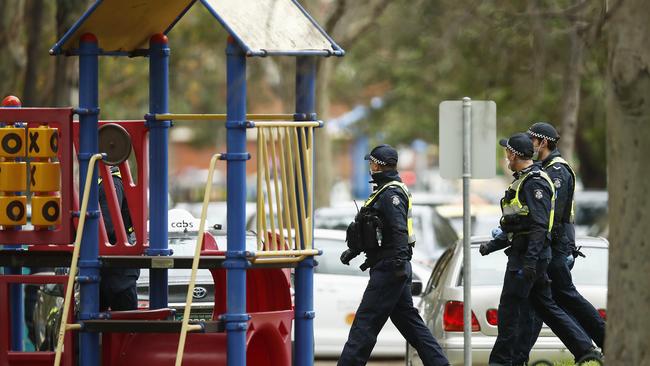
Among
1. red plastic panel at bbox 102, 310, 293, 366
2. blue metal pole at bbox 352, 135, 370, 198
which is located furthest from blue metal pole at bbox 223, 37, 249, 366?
blue metal pole at bbox 352, 135, 370, 198

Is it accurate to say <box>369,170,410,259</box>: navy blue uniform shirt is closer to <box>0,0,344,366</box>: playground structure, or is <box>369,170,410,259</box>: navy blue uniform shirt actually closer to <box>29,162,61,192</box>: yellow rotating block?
<box>0,0,344,366</box>: playground structure

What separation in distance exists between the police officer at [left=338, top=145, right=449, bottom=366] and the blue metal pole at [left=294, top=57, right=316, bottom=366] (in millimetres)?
1091

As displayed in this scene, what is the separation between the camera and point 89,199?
948 centimetres

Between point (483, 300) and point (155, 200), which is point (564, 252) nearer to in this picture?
point (483, 300)

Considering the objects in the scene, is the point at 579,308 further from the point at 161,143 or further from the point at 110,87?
the point at 110,87

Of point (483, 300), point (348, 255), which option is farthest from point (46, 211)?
point (483, 300)

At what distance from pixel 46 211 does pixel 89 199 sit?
359 mm

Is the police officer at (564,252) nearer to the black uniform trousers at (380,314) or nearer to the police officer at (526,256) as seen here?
the police officer at (526,256)

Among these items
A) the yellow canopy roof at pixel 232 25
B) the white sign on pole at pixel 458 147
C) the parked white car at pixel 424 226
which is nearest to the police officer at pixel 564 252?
the white sign on pole at pixel 458 147

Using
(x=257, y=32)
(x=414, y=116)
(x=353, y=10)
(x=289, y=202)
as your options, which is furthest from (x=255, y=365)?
(x=414, y=116)

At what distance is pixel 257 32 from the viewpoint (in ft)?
29.6

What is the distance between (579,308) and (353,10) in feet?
53.1

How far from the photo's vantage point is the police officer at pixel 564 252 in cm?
1096

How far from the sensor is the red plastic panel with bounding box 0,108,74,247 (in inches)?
374
